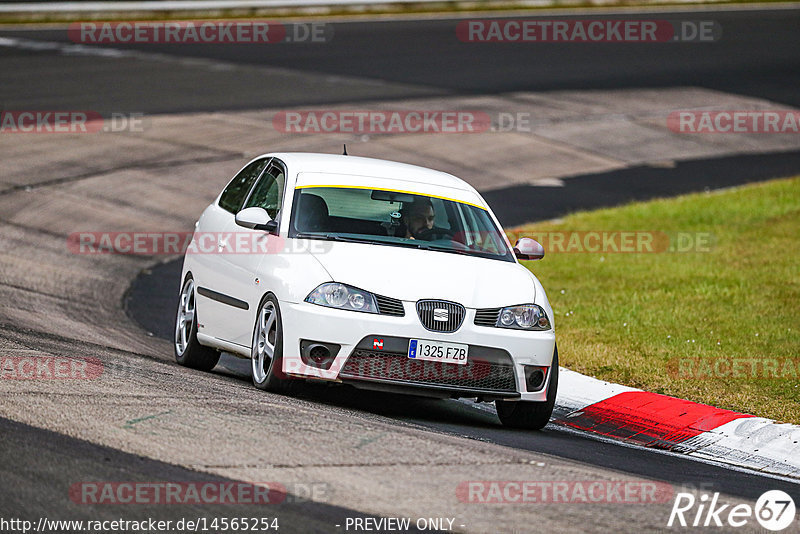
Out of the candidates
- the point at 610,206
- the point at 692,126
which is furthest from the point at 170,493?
the point at 692,126

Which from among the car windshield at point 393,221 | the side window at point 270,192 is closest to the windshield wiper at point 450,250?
the car windshield at point 393,221

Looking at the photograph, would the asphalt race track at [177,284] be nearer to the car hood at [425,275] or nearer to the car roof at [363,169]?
the car hood at [425,275]

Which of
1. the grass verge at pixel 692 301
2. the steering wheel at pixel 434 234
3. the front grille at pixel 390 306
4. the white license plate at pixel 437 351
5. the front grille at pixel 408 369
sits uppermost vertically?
the steering wheel at pixel 434 234

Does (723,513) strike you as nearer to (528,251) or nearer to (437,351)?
(437,351)

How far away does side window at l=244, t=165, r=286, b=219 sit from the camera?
9523mm

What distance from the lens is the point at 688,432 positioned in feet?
29.6

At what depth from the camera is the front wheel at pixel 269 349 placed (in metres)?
8.32

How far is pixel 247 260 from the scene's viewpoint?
30.1 feet

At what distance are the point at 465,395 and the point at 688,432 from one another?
1784 mm

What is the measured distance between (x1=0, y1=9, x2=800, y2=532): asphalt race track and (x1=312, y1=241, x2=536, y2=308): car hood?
0.84 m

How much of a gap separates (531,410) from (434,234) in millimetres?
1499

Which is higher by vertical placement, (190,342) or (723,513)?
(723,513)

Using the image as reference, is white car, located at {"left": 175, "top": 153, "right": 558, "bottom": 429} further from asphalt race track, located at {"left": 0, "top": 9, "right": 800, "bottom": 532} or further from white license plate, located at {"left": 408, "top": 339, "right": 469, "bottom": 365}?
asphalt race track, located at {"left": 0, "top": 9, "right": 800, "bottom": 532}

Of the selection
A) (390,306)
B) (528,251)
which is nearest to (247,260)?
(390,306)
